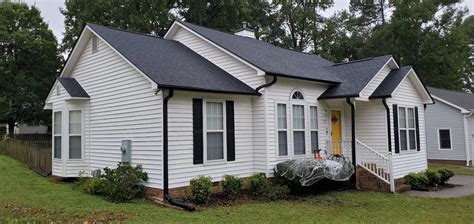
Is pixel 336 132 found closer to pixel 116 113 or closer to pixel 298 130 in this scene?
pixel 298 130

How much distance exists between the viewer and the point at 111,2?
27062 mm

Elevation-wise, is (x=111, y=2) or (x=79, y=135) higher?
(x=111, y=2)

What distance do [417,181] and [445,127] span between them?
498 inches

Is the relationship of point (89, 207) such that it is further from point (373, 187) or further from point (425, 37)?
point (425, 37)

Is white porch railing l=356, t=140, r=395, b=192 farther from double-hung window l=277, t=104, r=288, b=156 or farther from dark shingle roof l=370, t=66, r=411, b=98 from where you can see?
double-hung window l=277, t=104, r=288, b=156

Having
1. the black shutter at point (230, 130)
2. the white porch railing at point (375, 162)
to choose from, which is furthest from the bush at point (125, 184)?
the white porch railing at point (375, 162)

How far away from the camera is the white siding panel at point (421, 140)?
13.1 m

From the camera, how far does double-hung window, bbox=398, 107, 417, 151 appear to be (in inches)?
537

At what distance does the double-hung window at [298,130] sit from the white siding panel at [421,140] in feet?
10.7

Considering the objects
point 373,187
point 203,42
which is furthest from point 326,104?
point 203,42

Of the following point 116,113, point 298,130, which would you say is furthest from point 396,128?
point 116,113

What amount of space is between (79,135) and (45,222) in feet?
19.8

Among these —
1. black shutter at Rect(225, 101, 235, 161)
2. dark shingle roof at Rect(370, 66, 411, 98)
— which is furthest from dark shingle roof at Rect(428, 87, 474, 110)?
black shutter at Rect(225, 101, 235, 161)

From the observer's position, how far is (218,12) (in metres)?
30.5
